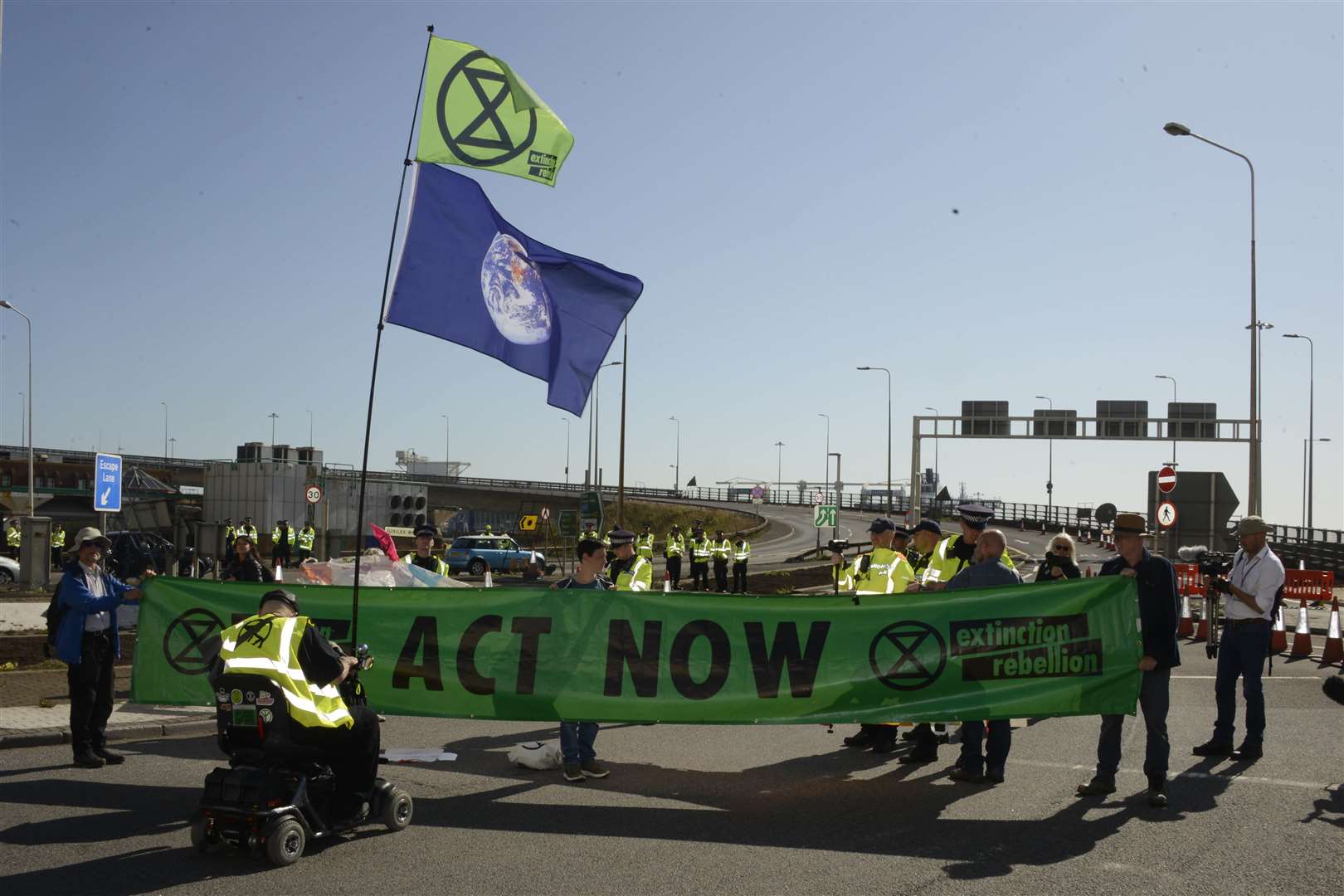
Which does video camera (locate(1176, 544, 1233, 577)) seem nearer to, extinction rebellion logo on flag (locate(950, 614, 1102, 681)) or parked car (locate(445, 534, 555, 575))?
extinction rebellion logo on flag (locate(950, 614, 1102, 681))

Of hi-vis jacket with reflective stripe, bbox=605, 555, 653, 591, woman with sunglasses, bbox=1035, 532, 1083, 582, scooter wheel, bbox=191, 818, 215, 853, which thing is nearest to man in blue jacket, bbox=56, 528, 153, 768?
scooter wheel, bbox=191, 818, 215, 853

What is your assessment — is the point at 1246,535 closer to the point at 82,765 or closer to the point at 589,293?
the point at 589,293

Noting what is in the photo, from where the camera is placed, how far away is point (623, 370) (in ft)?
160

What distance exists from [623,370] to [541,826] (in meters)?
41.8

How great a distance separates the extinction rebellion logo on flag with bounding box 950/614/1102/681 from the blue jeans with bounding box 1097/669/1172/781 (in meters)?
0.36

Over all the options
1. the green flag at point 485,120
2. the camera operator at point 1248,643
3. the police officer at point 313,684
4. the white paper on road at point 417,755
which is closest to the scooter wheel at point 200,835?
the police officer at point 313,684

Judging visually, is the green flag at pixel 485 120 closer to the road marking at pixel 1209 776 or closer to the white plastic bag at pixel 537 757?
the white plastic bag at pixel 537 757

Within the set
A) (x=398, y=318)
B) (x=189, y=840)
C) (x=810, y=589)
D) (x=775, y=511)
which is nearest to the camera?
(x=189, y=840)

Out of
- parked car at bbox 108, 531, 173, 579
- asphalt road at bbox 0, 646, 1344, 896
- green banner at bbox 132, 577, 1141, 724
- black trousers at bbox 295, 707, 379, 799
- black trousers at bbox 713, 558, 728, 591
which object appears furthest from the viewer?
black trousers at bbox 713, 558, 728, 591

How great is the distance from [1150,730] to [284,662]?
18.9ft

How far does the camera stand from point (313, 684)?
668 cm

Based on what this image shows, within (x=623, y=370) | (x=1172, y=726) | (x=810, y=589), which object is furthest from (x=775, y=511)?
(x=1172, y=726)

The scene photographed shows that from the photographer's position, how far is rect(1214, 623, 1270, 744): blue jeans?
9602mm

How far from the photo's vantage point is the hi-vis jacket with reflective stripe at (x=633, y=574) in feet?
35.2
